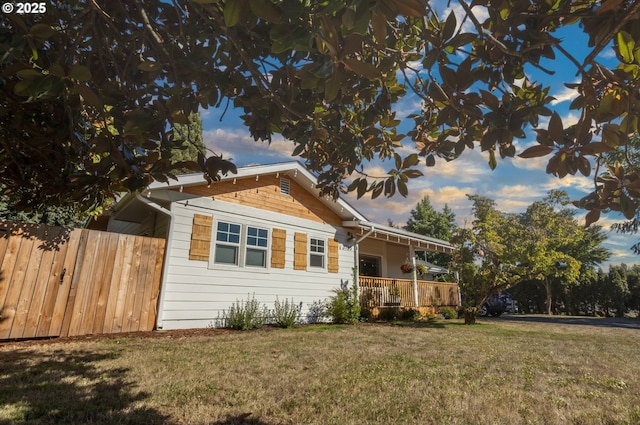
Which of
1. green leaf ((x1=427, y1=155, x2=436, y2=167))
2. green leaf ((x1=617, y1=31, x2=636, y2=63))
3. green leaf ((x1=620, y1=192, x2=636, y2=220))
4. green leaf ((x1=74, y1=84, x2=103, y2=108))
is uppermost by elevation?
green leaf ((x1=427, y1=155, x2=436, y2=167))

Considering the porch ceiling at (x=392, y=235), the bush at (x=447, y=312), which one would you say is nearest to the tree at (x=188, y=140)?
the porch ceiling at (x=392, y=235)

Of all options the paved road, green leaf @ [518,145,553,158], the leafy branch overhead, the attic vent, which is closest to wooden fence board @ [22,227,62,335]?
the leafy branch overhead

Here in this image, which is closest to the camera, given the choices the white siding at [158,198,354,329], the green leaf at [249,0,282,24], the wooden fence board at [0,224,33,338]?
the green leaf at [249,0,282,24]

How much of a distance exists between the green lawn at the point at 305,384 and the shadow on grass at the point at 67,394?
13mm

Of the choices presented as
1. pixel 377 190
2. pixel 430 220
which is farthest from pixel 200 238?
pixel 430 220

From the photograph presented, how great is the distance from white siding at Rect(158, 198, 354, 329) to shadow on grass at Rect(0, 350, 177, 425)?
3.48m

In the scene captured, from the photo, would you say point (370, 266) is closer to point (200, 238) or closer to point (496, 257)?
point (496, 257)

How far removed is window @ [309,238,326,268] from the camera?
36.3 ft

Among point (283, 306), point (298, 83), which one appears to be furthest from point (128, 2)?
point (283, 306)

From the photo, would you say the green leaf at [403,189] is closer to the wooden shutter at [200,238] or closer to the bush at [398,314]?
the wooden shutter at [200,238]

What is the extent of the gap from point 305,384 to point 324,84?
3.38 metres

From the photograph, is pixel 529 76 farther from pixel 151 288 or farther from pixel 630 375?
pixel 151 288

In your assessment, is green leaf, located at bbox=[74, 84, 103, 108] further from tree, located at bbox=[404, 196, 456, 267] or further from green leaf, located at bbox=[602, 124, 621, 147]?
tree, located at bbox=[404, 196, 456, 267]

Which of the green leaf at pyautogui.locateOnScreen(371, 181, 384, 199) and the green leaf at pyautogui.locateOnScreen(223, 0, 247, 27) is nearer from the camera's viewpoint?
the green leaf at pyautogui.locateOnScreen(223, 0, 247, 27)
